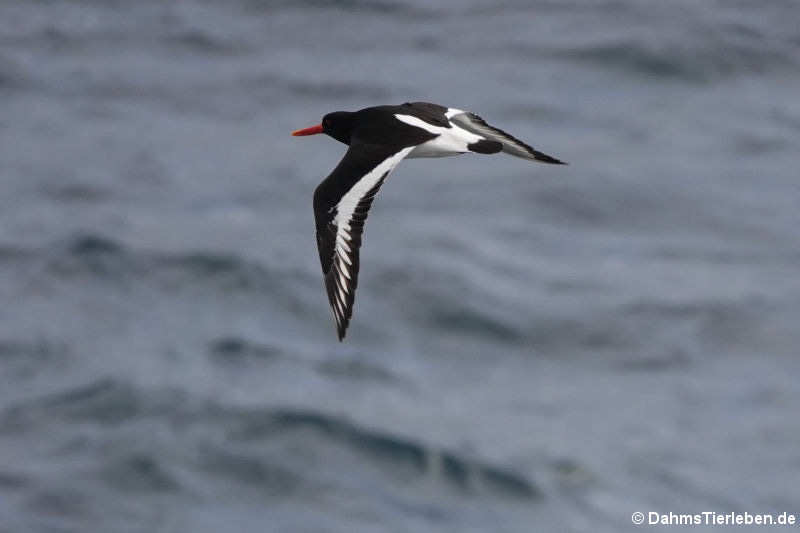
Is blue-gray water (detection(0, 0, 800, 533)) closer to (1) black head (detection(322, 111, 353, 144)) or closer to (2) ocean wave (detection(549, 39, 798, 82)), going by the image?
(2) ocean wave (detection(549, 39, 798, 82))

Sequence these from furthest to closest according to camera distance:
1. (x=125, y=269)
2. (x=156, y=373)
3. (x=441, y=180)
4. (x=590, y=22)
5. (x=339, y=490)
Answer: (x=590, y=22) < (x=441, y=180) < (x=125, y=269) < (x=156, y=373) < (x=339, y=490)

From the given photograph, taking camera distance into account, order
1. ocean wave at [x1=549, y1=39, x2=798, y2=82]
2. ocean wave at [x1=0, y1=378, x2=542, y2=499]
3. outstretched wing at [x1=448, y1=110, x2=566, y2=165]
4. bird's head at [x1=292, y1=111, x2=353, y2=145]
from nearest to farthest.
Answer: outstretched wing at [x1=448, y1=110, x2=566, y2=165] < bird's head at [x1=292, y1=111, x2=353, y2=145] < ocean wave at [x1=0, y1=378, x2=542, y2=499] < ocean wave at [x1=549, y1=39, x2=798, y2=82]

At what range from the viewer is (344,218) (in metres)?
9.84

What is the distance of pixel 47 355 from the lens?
2072 cm

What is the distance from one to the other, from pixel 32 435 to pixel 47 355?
189 cm

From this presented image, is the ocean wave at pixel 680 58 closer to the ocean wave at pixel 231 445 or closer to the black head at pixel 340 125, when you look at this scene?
the ocean wave at pixel 231 445

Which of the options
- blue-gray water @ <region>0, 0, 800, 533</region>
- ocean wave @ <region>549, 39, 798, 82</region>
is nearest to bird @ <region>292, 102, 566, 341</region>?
blue-gray water @ <region>0, 0, 800, 533</region>

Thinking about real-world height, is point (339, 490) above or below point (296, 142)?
below

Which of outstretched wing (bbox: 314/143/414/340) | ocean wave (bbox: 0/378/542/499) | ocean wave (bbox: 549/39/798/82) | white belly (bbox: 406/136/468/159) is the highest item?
white belly (bbox: 406/136/468/159)

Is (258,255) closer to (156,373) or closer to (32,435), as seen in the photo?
(156,373)

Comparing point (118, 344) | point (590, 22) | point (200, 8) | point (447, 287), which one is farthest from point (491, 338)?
point (200, 8)

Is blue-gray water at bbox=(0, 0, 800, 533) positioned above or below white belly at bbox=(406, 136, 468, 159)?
below

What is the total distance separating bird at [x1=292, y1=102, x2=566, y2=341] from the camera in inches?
384

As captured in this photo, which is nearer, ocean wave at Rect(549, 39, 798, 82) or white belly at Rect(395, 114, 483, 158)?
white belly at Rect(395, 114, 483, 158)
